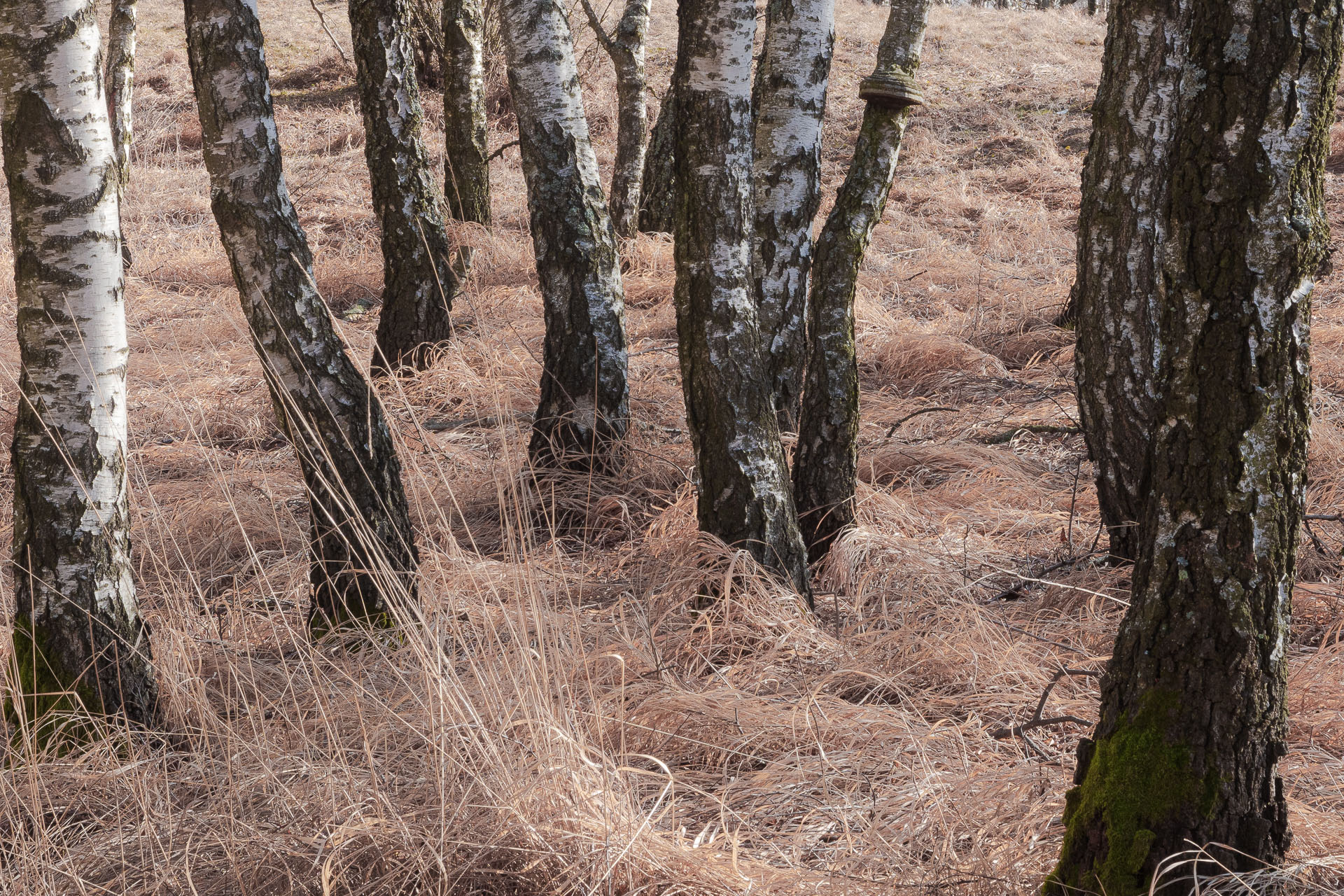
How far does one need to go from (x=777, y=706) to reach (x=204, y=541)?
290cm

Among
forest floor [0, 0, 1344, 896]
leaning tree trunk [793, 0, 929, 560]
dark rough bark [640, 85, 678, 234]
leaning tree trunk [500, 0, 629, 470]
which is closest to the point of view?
forest floor [0, 0, 1344, 896]

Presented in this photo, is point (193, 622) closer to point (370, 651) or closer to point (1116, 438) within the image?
point (370, 651)

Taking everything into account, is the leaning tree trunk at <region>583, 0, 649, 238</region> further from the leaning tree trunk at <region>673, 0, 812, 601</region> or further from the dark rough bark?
the leaning tree trunk at <region>673, 0, 812, 601</region>

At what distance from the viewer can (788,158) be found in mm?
4066

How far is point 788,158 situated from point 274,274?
206 centimetres

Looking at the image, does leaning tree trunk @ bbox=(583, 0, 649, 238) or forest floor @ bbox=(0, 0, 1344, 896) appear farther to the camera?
leaning tree trunk @ bbox=(583, 0, 649, 238)

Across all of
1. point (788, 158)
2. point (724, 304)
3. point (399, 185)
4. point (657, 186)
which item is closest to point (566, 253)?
point (788, 158)

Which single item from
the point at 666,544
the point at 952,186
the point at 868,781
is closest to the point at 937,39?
the point at 952,186

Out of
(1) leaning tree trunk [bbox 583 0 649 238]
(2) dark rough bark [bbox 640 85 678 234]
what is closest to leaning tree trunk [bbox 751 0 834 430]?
(1) leaning tree trunk [bbox 583 0 649 238]

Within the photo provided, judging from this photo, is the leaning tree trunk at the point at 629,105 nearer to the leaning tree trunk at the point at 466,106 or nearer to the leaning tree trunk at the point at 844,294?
the leaning tree trunk at the point at 466,106

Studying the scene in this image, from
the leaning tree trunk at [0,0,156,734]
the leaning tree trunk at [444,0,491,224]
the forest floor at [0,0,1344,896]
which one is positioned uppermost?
the leaning tree trunk at [444,0,491,224]

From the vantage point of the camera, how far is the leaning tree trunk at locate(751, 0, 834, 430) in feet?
13.0

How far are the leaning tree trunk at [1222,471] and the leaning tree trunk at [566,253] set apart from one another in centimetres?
317

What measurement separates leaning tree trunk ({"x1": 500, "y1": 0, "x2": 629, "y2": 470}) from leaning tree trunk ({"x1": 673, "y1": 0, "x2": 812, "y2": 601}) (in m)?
1.35
